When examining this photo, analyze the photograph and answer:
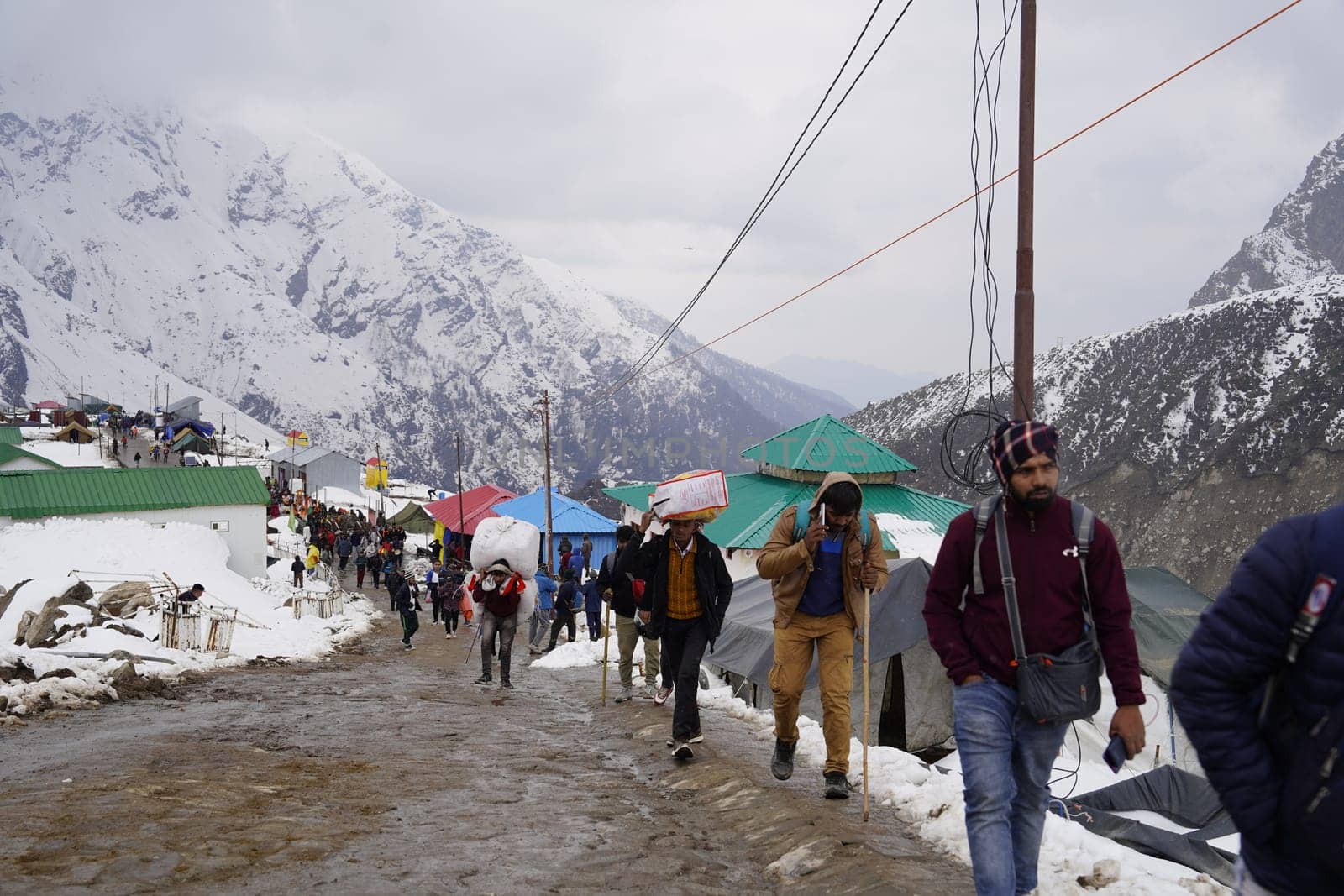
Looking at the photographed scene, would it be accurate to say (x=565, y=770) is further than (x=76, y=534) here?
No

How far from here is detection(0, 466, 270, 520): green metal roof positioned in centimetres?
3434

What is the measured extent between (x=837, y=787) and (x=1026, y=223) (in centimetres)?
623

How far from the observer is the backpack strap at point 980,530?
3953 mm

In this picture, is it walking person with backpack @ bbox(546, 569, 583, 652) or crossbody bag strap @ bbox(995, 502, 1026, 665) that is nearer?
crossbody bag strap @ bbox(995, 502, 1026, 665)

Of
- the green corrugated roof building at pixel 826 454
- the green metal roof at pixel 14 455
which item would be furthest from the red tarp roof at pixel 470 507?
the green corrugated roof building at pixel 826 454

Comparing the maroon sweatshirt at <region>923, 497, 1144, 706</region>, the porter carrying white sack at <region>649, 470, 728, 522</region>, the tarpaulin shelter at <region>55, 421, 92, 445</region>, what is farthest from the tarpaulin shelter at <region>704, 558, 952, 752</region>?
the tarpaulin shelter at <region>55, 421, 92, 445</region>

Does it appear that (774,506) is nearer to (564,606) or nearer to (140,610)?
(564,606)

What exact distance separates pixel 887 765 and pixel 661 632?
183cm

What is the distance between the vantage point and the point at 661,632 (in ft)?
25.5

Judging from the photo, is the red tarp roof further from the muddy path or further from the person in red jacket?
the muddy path

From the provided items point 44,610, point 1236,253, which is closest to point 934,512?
point 44,610

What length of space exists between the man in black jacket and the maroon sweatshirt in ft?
11.9

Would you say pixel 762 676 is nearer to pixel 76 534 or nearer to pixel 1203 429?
pixel 76 534

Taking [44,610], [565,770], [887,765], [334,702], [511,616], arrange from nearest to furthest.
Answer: [887,765]
[565,770]
[334,702]
[511,616]
[44,610]
